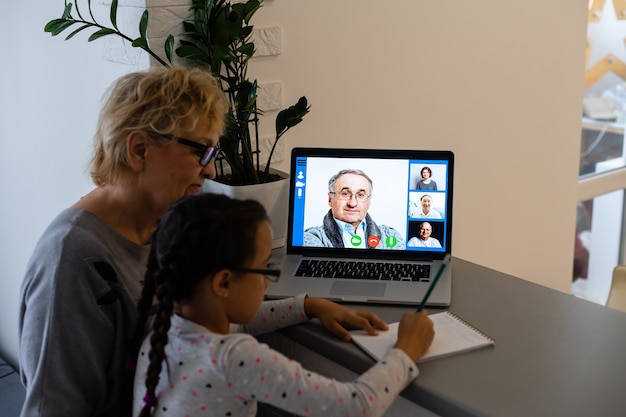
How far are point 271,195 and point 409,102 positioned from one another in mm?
866

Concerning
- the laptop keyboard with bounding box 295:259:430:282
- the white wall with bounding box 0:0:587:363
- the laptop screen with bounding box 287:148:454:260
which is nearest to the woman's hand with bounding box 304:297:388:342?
the laptop keyboard with bounding box 295:259:430:282

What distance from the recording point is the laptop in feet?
5.92

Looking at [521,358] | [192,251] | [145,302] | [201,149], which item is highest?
[201,149]

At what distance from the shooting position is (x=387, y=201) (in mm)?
1832

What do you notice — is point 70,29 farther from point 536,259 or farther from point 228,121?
point 536,259

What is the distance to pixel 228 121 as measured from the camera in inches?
74.7

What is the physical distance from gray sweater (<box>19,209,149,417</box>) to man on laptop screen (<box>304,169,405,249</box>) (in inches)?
23.2

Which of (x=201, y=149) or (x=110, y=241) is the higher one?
(x=201, y=149)

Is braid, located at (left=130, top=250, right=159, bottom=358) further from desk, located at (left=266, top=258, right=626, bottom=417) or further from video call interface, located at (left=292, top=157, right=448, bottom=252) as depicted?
video call interface, located at (left=292, top=157, right=448, bottom=252)

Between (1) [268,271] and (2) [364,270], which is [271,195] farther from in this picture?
A: (1) [268,271]

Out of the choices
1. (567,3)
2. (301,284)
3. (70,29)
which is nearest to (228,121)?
(301,284)

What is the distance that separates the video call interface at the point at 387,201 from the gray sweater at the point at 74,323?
0.59 meters

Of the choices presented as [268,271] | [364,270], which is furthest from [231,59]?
[268,271]

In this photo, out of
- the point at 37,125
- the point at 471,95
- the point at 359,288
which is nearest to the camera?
the point at 359,288
